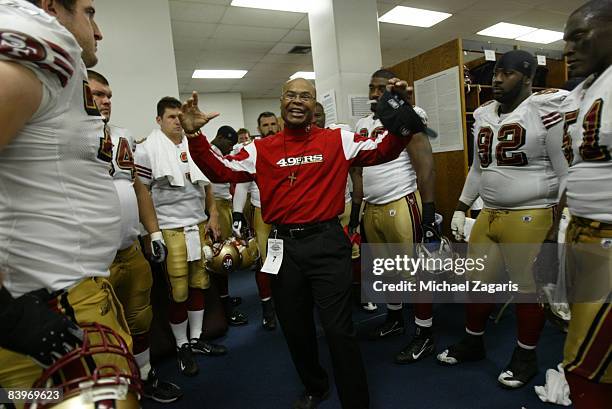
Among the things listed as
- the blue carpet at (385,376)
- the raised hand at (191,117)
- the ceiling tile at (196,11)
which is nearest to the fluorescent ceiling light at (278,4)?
the ceiling tile at (196,11)

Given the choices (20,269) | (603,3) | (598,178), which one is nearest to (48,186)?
(20,269)

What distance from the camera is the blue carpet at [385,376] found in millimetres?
1940

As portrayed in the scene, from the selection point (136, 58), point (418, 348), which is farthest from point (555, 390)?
point (136, 58)

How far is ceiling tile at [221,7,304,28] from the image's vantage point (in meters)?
5.32

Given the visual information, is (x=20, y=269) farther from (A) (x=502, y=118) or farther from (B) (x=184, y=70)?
(B) (x=184, y=70)

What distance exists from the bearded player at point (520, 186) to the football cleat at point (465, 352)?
0.73 ft

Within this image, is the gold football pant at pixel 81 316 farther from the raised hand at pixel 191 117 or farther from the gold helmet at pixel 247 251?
the gold helmet at pixel 247 251

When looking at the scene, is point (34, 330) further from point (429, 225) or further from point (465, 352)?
point (465, 352)

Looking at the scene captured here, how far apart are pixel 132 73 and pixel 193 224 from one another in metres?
2.03

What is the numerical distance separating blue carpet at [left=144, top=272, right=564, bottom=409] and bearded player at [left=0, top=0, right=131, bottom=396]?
1412 millimetres

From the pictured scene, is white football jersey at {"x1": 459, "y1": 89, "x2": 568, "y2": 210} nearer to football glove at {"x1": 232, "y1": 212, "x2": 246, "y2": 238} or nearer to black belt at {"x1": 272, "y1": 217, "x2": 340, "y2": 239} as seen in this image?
black belt at {"x1": 272, "y1": 217, "x2": 340, "y2": 239}

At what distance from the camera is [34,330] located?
673 mm

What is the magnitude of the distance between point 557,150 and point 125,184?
91.2 inches

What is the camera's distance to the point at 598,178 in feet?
4.15
